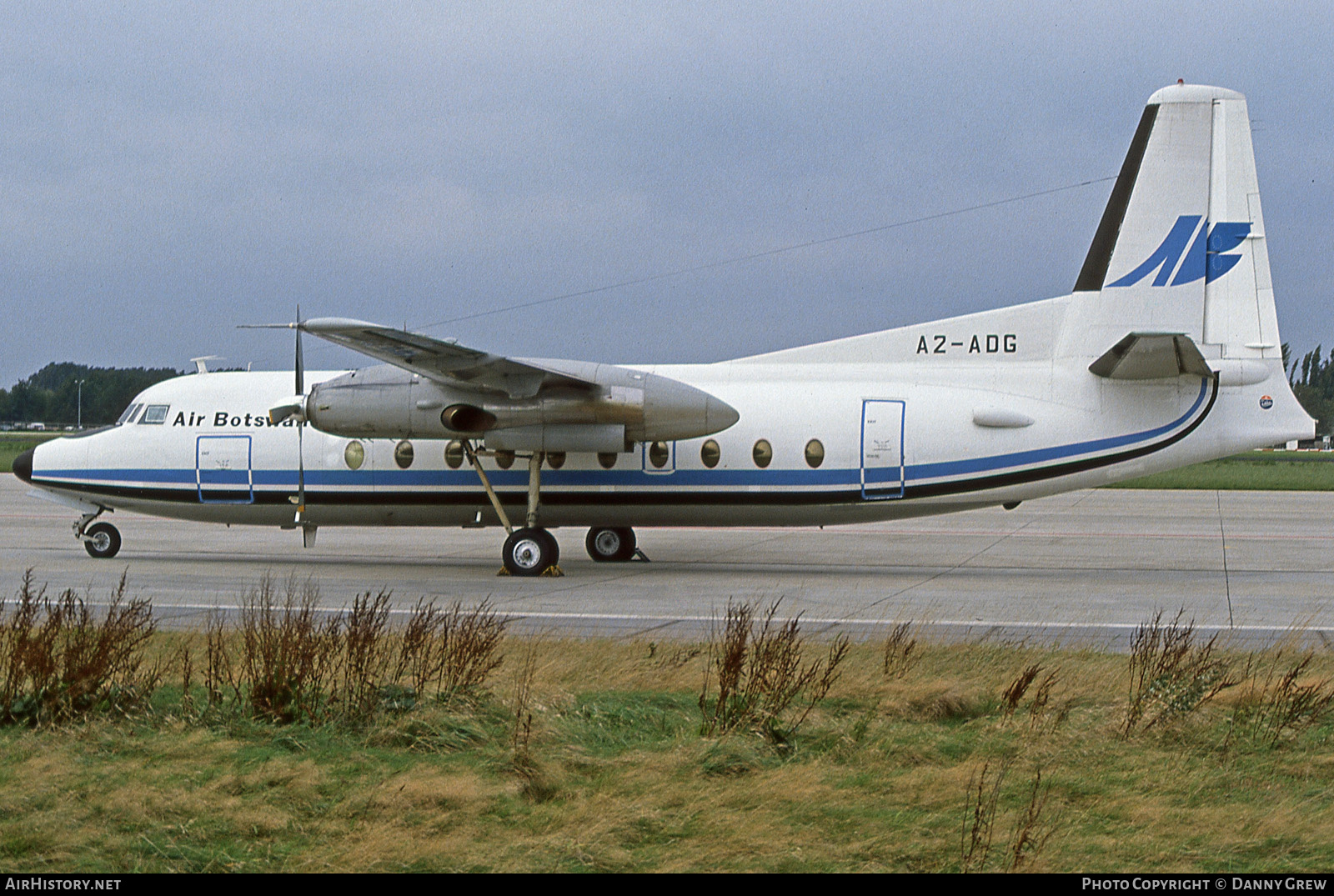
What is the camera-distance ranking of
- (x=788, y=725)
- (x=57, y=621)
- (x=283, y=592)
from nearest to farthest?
(x=788, y=725) → (x=57, y=621) → (x=283, y=592)

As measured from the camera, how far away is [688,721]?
8719 mm

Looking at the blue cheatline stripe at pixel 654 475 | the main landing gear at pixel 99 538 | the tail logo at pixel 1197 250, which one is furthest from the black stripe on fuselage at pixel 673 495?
the tail logo at pixel 1197 250

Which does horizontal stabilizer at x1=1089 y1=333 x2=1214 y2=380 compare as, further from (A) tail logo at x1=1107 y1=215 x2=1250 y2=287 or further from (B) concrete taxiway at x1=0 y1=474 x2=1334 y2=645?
(B) concrete taxiway at x1=0 y1=474 x2=1334 y2=645

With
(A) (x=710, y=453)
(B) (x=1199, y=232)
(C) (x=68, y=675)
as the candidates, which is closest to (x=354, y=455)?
(A) (x=710, y=453)

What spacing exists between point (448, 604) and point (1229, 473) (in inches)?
2588

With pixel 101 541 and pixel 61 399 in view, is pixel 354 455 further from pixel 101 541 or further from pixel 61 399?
pixel 61 399

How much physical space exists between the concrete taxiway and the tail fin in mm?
4226

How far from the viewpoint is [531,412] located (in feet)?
65.4

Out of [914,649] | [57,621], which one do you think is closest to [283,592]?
[57,621]

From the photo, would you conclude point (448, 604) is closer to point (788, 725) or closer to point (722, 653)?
point (722, 653)

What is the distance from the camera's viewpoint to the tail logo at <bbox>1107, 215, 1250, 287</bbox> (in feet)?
63.8

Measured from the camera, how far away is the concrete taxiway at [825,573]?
15.4 meters

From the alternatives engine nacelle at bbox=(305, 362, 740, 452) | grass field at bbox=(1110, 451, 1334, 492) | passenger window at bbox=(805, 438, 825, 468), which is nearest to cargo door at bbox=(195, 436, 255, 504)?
engine nacelle at bbox=(305, 362, 740, 452)
